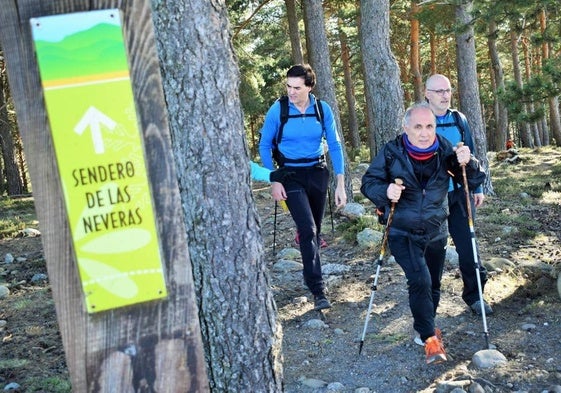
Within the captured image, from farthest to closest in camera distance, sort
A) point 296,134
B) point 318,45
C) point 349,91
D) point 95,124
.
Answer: point 349,91, point 318,45, point 296,134, point 95,124

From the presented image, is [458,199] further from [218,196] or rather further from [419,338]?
[218,196]

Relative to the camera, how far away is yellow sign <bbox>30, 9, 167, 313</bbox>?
1642 millimetres

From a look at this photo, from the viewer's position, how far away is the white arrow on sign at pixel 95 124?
1668 mm

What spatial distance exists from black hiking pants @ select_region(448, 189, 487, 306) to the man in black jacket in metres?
0.76

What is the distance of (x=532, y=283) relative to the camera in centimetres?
646

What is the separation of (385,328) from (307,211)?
4.45 ft

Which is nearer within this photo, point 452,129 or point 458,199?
point 458,199

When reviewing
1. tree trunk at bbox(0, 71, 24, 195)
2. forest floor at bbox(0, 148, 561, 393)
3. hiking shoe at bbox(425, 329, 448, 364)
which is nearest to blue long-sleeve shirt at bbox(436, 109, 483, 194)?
forest floor at bbox(0, 148, 561, 393)

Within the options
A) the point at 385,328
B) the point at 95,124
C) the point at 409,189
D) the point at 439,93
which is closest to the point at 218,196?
the point at 95,124

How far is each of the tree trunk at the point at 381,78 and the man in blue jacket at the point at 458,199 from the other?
82.3 inches

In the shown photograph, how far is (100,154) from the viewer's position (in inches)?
66.3

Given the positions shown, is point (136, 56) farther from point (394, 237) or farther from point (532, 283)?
point (532, 283)

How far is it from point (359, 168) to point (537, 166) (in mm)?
5727

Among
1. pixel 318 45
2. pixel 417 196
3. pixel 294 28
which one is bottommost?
pixel 417 196
